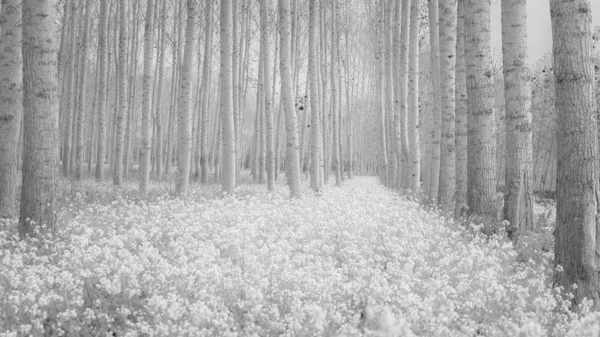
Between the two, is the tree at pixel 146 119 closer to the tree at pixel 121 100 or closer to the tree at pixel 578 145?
the tree at pixel 121 100

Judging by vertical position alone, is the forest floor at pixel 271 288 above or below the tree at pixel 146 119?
below

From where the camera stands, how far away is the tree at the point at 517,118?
30.6 ft

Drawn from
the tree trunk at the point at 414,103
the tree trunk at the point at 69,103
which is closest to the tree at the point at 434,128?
the tree trunk at the point at 414,103

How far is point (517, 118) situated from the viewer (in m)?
9.42

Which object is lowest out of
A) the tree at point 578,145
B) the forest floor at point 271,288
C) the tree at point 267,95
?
the forest floor at point 271,288

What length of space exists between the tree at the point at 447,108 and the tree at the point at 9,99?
29.2 feet

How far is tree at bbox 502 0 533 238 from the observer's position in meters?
9.32

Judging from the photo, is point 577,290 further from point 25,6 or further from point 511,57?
point 25,6

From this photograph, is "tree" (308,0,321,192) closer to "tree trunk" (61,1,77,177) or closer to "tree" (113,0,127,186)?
"tree" (113,0,127,186)

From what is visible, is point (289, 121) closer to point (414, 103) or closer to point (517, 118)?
point (517, 118)

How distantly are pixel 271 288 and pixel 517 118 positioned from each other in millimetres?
6281

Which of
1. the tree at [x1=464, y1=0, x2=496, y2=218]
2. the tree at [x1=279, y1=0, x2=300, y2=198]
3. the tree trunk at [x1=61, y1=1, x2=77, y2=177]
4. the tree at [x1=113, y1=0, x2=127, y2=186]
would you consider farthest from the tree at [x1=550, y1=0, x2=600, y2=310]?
the tree trunk at [x1=61, y1=1, x2=77, y2=177]

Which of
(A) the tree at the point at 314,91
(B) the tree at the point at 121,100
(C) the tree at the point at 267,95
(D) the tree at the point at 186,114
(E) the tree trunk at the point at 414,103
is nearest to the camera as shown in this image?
(D) the tree at the point at 186,114

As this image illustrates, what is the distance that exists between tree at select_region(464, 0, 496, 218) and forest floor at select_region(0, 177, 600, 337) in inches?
54.3
